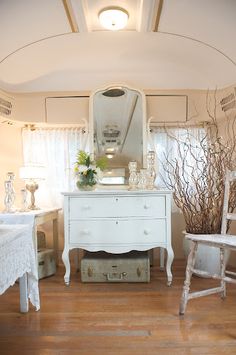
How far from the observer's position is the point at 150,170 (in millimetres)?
2861

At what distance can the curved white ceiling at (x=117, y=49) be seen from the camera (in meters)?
2.19

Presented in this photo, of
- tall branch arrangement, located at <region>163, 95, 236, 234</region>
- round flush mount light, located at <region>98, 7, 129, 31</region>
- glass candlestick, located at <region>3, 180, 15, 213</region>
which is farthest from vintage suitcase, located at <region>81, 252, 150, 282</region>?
round flush mount light, located at <region>98, 7, 129, 31</region>

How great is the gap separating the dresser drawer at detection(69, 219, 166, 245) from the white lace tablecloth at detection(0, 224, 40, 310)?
2.32 feet

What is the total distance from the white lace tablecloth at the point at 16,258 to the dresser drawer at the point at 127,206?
30.4 inches

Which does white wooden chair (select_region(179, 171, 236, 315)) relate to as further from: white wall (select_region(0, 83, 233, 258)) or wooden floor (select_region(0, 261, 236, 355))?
white wall (select_region(0, 83, 233, 258))

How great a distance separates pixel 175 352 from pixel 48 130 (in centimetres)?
267

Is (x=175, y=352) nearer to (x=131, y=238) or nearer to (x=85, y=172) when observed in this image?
(x=131, y=238)

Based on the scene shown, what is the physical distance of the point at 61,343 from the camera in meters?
1.61

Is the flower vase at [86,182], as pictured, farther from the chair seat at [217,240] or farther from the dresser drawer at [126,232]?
the chair seat at [217,240]

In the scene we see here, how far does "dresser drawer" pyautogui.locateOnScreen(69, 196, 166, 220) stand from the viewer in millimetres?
2531

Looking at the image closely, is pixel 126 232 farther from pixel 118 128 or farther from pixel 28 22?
pixel 28 22

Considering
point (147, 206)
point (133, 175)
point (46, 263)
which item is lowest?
point (46, 263)

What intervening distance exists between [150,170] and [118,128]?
62 cm

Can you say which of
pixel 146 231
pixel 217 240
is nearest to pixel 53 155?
pixel 146 231
